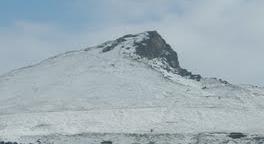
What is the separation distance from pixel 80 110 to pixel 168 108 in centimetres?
697

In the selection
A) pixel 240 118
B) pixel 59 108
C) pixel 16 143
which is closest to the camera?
pixel 16 143

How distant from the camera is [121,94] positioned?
7712cm

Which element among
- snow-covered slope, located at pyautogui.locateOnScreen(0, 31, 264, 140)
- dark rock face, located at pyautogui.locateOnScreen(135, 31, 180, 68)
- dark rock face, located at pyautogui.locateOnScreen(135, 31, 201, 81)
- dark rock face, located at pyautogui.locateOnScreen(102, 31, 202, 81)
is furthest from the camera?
dark rock face, located at pyautogui.locateOnScreen(135, 31, 180, 68)

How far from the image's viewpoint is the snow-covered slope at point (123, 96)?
65000 mm

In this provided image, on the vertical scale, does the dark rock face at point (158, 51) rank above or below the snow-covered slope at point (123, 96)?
above

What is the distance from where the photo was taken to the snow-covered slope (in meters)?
65.0

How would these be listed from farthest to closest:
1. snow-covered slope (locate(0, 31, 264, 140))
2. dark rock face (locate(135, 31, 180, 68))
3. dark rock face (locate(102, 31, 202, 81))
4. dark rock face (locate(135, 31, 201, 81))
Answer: dark rock face (locate(135, 31, 180, 68)) < dark rock face (locate(135, 31, 201, 81)) < dark rock face (locate(102, 31, 202, 81)) < snow-covered slope (locate(0, 31, 264, 140))

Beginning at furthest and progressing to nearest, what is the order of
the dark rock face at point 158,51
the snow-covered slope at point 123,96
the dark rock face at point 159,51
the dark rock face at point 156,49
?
the dark rock face at point 156,49, the dark rock face at point 159,51, the dark rock face at point 158,51, the snow-covered slope at point 123,96

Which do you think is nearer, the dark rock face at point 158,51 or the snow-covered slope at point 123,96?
the snow-covered slope at point 123,96

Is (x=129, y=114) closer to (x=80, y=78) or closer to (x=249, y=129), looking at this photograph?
(x=249, y=129)

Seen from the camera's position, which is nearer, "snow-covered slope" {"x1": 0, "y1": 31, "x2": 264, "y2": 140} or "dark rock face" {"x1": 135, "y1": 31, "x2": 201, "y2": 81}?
"snow-covered slope" {"x1": 0, "y1": 31, "x2": 264, "y2": 140}

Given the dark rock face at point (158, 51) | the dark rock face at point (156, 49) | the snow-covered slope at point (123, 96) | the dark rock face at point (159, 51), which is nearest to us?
the snow-covered slope at point (123, 96)

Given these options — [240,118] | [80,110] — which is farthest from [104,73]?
[240,118]

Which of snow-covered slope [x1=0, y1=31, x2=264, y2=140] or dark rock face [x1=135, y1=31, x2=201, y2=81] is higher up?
dark rock face [x1=135, y1=31, x2=201, y2=81]
